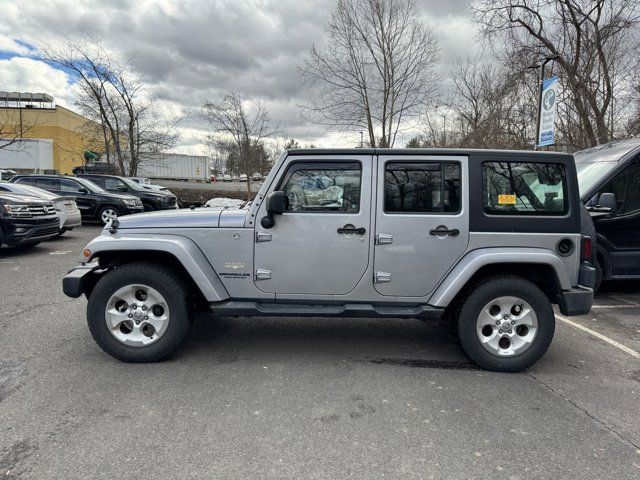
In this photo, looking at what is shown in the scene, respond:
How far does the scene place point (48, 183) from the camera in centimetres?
1377

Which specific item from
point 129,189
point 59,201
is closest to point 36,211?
point 59,201

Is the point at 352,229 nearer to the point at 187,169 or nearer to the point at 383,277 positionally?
the point at 383,277

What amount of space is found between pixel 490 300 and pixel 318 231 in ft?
5.34

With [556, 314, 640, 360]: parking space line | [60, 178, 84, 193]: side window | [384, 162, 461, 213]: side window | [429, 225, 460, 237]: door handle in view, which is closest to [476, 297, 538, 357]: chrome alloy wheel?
[429, 225, 460, 237]: door handle

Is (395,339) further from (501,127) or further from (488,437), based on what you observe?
(501,127)

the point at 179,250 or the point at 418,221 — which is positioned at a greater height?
the point at 418,221

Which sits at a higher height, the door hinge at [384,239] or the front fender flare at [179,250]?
the door hinge at [384,239]

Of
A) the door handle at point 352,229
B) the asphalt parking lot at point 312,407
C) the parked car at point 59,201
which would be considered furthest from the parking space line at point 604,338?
the parked car at point 59,201

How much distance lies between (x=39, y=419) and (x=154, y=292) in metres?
1.24

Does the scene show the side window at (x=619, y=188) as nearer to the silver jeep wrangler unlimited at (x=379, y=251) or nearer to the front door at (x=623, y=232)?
the front door at (x=623, y=232)

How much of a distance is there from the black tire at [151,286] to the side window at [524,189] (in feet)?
9.36

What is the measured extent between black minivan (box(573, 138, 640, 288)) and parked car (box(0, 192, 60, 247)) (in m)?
10.0

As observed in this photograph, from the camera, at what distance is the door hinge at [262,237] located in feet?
12.5

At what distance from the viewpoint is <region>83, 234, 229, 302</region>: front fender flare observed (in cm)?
373
